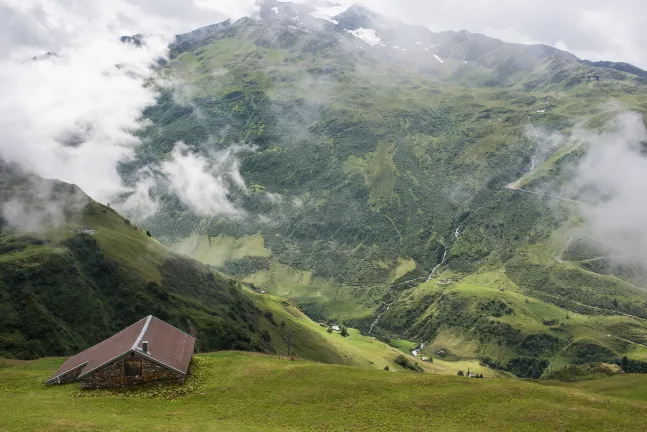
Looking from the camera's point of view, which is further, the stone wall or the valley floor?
the stone wall

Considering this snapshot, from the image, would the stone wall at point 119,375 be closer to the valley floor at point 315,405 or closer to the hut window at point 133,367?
the hut window at point 133,367

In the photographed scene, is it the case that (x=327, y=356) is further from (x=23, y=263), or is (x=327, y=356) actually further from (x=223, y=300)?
(x=23, y=263)

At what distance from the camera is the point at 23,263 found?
122250 millimetres

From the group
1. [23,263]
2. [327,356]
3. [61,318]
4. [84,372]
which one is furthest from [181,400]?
[327,356]

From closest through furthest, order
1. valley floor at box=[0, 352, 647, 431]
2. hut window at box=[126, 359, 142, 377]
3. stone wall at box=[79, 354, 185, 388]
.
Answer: valley floor at box=[0, 352, 647, 431], stone wall at box=[79, 354, 185, 388], hut window at box=[126, 359, 142, 377]

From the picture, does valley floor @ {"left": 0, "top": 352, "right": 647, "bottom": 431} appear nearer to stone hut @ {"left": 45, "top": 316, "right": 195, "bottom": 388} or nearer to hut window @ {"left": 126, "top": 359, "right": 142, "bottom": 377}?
stone hut @ {"left": 45, "top": 316, "right": 195, "bottom": 388}

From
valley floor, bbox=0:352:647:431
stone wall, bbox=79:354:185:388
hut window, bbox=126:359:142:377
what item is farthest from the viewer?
hut window, bbox=126:359:142:377

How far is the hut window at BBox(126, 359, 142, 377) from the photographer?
5625cm

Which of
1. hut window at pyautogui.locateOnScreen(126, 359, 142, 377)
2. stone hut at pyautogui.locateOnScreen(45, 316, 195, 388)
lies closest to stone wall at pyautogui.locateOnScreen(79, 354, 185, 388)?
stone hut at pyautogui.locateOnScreen(45, 316, 195, 388)

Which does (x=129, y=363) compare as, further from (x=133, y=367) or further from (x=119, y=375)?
(x=119, y=375)

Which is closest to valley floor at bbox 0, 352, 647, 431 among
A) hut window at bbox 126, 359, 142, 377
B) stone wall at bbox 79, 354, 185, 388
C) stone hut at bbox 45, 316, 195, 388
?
stone wall at bbox 79, 354, 185, 388

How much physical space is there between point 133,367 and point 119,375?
1.65m

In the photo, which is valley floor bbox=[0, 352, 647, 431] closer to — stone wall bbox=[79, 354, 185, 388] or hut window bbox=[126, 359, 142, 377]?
stone wall bbox=[79, 354, 185, 388]

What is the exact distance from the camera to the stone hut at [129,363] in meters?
55.9
